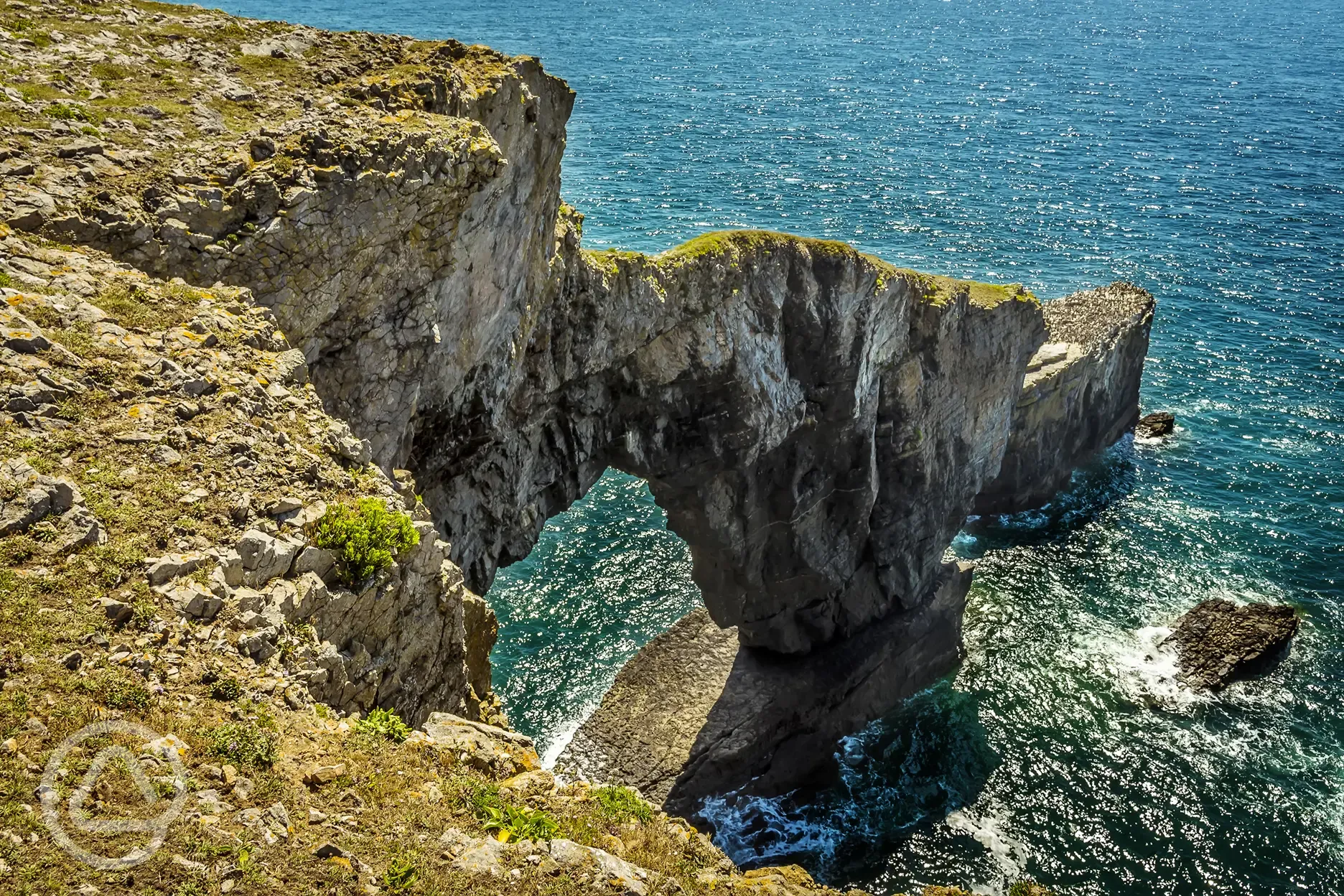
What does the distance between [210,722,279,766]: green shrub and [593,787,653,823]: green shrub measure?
161 inches

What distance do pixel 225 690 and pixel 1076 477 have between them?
203 ft

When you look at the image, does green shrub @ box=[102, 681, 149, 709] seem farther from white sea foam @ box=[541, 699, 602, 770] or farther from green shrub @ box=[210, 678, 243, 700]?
white sea foam @ box=[541, 699, 602, 770]

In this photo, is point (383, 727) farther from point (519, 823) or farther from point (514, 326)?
point (514, 326)

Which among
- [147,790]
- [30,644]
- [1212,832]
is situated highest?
[30,644]

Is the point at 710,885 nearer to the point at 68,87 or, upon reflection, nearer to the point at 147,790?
the point at 147,790

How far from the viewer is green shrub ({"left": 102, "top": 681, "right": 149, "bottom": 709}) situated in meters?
10.5

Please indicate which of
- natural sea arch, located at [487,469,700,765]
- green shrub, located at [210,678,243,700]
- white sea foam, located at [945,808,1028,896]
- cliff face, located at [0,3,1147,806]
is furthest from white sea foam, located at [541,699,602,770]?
green shrub, located at [210,678,243,700]

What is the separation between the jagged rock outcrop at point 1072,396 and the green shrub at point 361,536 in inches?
1949

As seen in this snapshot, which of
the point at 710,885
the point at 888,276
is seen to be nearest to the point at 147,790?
the point at 710,885

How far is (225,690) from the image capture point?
1124 centimetres

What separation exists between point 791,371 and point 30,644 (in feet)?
99.9

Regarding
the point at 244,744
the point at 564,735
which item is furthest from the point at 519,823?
the point at 564,735

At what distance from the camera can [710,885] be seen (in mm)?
11852


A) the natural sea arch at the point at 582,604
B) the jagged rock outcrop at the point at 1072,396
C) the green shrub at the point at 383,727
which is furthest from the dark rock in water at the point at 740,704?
the green shrub at the point at 383,727
